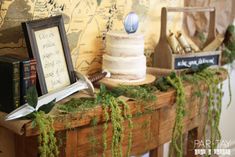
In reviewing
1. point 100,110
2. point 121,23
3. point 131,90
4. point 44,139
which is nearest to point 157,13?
point 121,23

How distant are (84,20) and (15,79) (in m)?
0.47

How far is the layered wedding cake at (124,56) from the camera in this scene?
1497mm

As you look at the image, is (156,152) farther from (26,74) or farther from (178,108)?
(26,74)

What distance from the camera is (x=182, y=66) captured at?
180 centimetres

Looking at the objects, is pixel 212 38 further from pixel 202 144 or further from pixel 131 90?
pixel 131 90

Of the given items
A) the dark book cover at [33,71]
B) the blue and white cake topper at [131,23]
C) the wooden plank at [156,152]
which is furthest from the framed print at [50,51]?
the wooden plank at [156,152]

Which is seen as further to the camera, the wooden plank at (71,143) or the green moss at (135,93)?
the green moss at (135,93)

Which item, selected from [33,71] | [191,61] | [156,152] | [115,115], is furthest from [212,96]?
[33,71]

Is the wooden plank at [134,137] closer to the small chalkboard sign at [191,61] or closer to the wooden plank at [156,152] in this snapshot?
the wooden plank at [156,152]

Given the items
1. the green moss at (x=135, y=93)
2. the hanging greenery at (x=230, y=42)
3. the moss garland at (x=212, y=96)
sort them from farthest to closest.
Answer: the hanging greenery at (x=230, y=42), the moss garland at (x=212, y=96), the green moss at (x=135, y=93)

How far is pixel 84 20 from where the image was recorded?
61.3 inches

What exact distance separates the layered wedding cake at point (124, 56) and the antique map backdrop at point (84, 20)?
102 millimetres

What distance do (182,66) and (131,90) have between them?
473 millimetres

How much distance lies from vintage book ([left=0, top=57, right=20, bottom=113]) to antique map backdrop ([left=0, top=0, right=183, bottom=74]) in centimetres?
15
